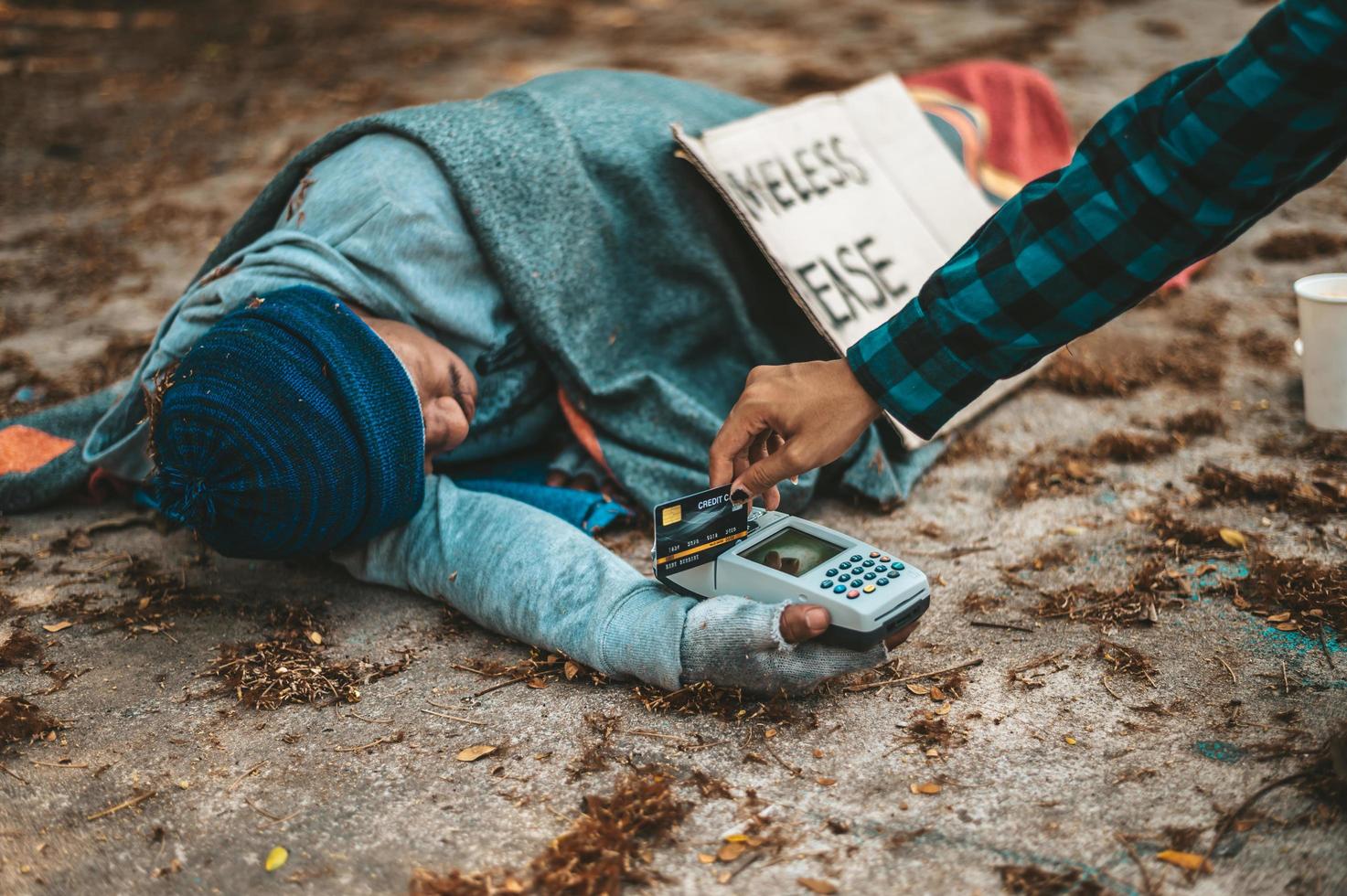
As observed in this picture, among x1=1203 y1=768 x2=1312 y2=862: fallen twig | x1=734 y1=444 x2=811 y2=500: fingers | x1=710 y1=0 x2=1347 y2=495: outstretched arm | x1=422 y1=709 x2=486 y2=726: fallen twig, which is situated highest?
x1=710 y1=0 x2=1347 y2=495: outstretched arm

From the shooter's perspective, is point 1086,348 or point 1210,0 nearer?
point 1086,348

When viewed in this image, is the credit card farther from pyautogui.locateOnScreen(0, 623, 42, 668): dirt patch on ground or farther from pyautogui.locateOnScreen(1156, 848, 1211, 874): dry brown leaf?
pyautogui.locateOnScreen(0, 623, 42, 668): dirt patch on ground

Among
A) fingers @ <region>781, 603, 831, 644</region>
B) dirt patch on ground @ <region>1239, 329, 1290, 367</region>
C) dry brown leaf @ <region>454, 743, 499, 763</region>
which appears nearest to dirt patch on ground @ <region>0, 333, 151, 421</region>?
dry brown leaf @ <region>454, 743, 499, 763</region>

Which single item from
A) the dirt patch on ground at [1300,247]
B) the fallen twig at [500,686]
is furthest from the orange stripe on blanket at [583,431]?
the dirt patch on ground at [1300,247]

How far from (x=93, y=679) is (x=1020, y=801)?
1316 mm

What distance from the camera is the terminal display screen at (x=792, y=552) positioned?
151 cm

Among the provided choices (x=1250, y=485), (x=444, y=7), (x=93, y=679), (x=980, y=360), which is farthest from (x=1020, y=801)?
(x=444, y=7)

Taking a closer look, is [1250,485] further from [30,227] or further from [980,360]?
[30,227]

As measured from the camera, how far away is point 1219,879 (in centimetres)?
116

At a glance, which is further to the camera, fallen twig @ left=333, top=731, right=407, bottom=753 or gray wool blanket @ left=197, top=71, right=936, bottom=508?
gray wool blanket @ left=197, top=71, right=936, bottom=508

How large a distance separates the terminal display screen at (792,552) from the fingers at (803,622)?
0.09m

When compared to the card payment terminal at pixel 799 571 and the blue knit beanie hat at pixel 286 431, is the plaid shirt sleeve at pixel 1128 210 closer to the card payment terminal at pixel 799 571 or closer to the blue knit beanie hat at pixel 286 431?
the card payment terminal at pixel 799 571

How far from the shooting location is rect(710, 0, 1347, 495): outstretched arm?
1120 mm

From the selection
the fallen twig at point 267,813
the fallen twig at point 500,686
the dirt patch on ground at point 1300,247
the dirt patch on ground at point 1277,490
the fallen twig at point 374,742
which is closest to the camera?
the fallen twig at point 267,813
